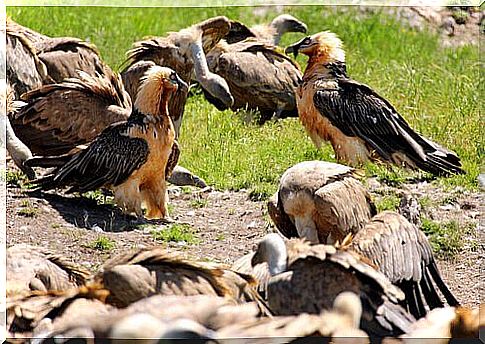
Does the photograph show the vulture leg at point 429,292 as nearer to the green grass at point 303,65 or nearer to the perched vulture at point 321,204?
the perched vulture at point 321,204

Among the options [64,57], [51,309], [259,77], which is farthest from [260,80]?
[51,309]

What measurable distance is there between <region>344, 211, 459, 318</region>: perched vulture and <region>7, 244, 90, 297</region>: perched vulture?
1.03 m

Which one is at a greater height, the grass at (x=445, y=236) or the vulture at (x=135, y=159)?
the vulture at (x=135, y=159)

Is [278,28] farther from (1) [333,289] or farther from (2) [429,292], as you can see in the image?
(1) [333,289]

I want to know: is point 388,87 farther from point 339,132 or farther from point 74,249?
point 74,249

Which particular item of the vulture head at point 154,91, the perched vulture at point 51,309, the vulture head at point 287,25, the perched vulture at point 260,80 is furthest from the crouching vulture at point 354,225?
the vulture head at point 287,25

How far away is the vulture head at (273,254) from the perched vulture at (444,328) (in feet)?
1.74

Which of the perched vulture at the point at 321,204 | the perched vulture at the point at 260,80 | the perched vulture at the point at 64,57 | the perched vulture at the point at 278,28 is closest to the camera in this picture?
the perched vulture at the point at 321,204

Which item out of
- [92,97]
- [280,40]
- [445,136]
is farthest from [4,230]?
[280,40]

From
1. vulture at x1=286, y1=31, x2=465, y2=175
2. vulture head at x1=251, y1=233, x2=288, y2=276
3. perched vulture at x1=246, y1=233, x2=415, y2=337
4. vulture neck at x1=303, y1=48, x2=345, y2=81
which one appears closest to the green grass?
vulture at x1=286, y1=31, x2=465, y2=175

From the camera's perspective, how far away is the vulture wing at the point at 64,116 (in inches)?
253

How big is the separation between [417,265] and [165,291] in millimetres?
1385

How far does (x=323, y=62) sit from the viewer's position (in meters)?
6.95

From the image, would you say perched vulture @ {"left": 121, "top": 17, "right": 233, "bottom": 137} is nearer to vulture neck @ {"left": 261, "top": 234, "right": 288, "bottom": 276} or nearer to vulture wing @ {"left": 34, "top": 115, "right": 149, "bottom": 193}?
vulture wing @ {"left": 34, "top": 115, "right": 149, "bottom": 193}
